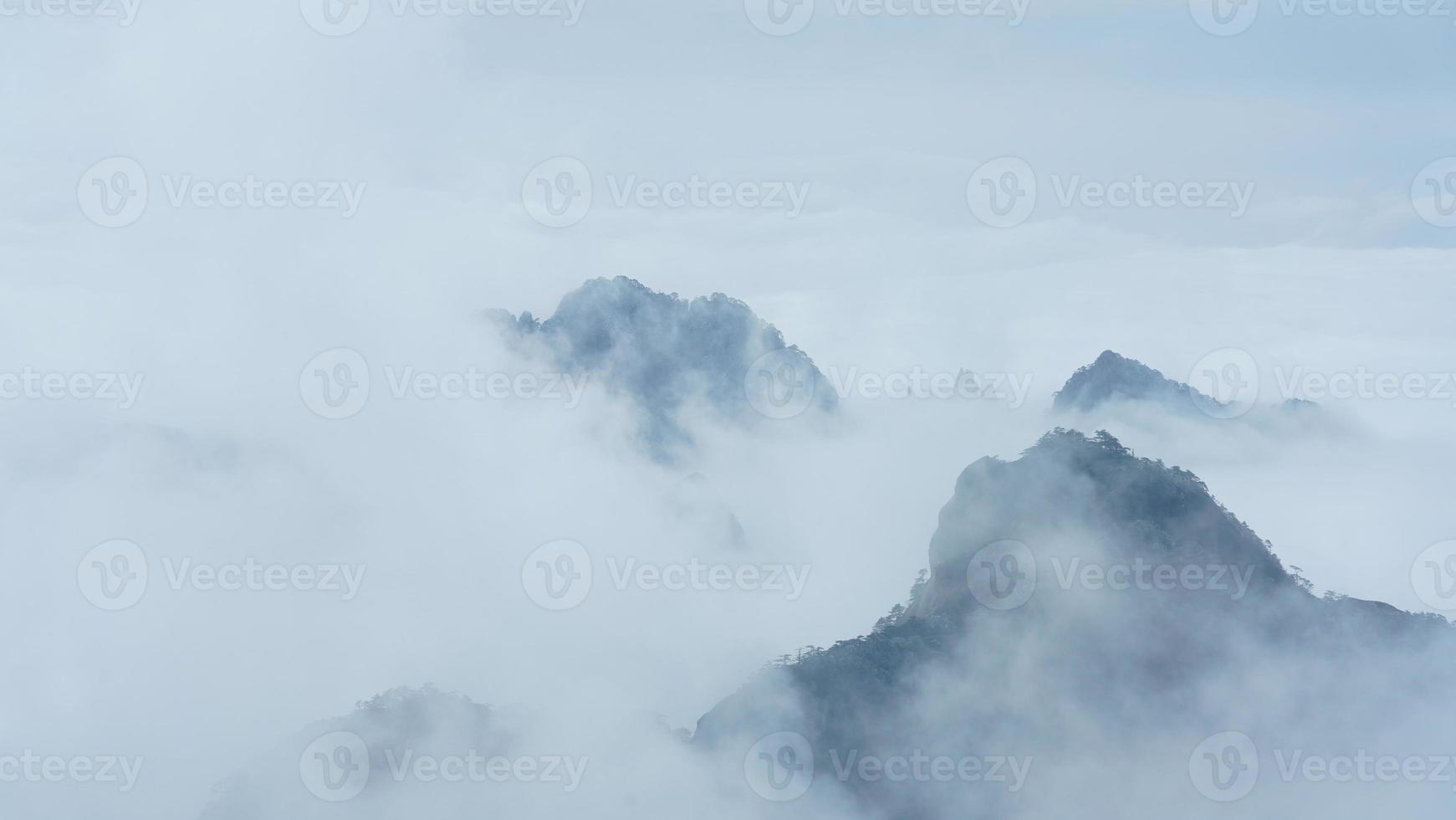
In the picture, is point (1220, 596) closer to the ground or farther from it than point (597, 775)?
farther from it

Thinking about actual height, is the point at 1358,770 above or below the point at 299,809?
above

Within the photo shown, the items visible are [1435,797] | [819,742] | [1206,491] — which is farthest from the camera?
[1206,491]

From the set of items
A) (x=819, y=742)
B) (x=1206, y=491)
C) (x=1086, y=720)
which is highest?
(x=1206, y=491)

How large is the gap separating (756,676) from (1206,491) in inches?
1398

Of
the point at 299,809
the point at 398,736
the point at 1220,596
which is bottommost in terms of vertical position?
the point at 299,809

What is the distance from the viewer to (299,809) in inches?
2635

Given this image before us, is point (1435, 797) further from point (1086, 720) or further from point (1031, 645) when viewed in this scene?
point (1031, 645)

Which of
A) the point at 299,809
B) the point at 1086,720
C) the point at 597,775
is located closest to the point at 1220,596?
the point at 1086,720

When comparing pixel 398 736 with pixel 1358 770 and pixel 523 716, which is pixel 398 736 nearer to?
pixel 523 716

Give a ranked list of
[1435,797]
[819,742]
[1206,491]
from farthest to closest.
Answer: [1206,491] → [819,742] → [1435,797]

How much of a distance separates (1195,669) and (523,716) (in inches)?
1948

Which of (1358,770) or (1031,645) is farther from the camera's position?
(1031,645)

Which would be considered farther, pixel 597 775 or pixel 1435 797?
pixel 597 775

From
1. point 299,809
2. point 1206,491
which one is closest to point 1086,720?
point 1206,491
